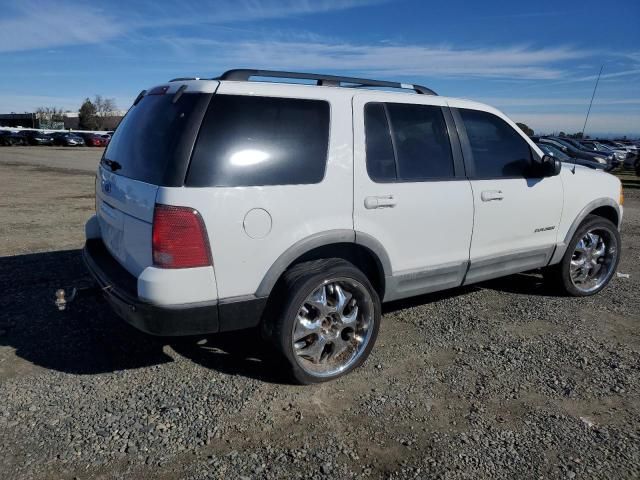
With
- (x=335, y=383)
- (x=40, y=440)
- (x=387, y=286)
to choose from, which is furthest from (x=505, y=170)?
(x=40, y=440)

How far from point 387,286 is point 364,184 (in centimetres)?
78

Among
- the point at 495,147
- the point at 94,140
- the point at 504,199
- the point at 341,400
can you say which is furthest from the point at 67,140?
the point at 341,400

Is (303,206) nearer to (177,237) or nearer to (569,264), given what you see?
(177,237)

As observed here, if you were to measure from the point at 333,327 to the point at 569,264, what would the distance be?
286 cm

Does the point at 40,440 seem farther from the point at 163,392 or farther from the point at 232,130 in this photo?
the point at 232,130

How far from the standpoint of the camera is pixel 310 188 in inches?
123

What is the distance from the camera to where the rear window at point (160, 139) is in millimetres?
2800

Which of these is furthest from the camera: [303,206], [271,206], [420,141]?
[420,141]

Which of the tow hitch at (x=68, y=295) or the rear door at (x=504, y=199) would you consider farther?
the rear door at (x=504, y=199)

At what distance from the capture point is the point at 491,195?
4.06m

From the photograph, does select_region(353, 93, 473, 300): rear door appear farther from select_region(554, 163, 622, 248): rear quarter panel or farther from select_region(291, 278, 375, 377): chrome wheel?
select_region(554, 163, 622, 248): rear quarter panel

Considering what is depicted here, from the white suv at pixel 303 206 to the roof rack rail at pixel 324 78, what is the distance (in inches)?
0.5

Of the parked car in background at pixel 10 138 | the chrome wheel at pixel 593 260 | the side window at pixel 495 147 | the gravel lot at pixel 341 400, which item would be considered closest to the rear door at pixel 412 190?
the side window at pixel 495 147

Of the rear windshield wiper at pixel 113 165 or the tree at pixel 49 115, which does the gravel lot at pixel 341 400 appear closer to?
the rear windshield wiper at pixel 113 165
